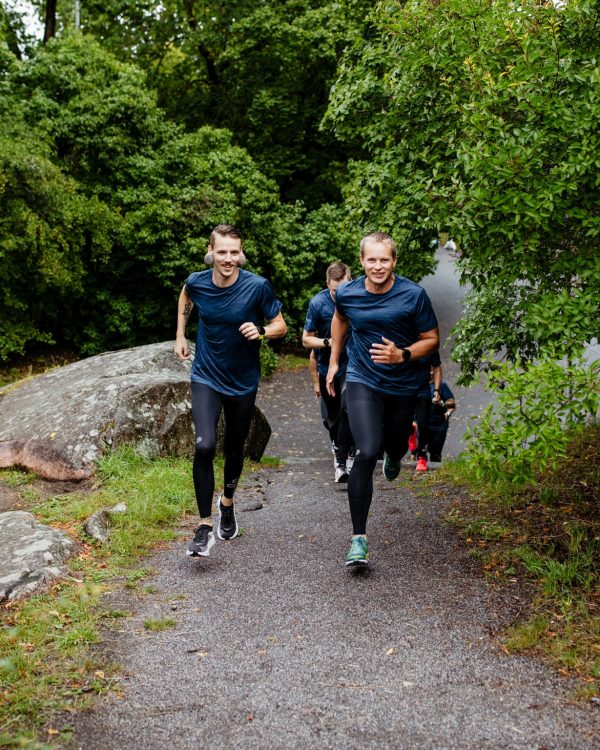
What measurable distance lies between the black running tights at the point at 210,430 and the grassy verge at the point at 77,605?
0.66 metres

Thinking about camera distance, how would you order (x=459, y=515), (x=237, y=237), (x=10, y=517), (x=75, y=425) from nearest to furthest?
(x=237, y=237) → (x=10, y=517) → (x=459, y=515) → (x=75, y=425)

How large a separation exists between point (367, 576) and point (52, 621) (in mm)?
2018

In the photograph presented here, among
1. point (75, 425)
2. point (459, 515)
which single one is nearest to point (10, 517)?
point (75, 425)

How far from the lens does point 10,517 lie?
580 cm

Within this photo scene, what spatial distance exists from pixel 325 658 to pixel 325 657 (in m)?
0.01

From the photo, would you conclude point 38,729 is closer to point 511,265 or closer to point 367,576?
point 367,576

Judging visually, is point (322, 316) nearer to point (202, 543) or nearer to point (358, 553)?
point (202, 543)

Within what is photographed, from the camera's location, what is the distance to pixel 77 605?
4.49 m

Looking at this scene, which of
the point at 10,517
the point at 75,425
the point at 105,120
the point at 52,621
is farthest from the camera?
the point at 105,120

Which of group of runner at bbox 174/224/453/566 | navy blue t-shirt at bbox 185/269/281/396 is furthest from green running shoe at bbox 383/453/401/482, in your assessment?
navy blue t-shirt at bbox 185/269/281/396

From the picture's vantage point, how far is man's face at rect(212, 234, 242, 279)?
539 cm

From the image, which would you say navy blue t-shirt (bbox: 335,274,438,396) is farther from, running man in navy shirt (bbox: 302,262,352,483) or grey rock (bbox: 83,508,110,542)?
running man in navy shirt (bbox: 302,262,352,483)

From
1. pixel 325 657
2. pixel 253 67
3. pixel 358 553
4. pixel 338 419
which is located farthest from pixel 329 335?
pixel 253 67

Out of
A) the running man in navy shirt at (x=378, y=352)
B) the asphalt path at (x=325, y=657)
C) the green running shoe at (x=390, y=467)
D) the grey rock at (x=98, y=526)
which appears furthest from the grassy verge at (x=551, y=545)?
the grey rock at (x=98, y=526)
